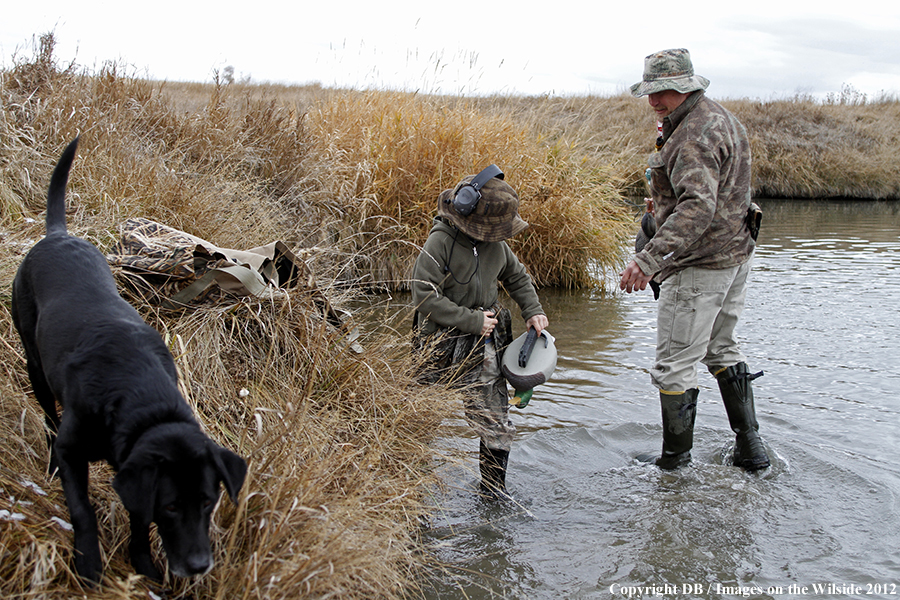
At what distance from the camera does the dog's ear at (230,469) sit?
212cm

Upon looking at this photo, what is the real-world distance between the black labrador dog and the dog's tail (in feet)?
0.98

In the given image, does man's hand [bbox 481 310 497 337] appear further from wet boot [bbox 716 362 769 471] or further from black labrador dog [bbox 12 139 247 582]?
black labrador dog [bbox 12 139 247 582]

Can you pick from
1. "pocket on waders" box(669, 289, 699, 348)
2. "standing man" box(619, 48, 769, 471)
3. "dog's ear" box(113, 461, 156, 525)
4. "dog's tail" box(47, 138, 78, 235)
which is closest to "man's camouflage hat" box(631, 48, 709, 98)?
"standing man" box(619, 48, 769, 471)

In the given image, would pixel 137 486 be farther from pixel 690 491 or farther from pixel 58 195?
pixel 690 491

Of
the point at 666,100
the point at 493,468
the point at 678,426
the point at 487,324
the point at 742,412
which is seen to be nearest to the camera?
the point at 487,324

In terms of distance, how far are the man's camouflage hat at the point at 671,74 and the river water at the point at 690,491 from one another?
7.65ft

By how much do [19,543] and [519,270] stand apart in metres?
2.87

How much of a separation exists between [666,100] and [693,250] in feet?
2.99

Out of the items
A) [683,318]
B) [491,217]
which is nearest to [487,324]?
[491,217]

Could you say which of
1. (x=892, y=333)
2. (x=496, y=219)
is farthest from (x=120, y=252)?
(x=892, y=333)

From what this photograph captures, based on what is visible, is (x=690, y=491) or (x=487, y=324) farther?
(x=690, y=491)

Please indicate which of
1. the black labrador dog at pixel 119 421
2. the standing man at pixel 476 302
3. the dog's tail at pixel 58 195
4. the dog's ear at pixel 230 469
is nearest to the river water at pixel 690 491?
the standing man at pixel 476 302

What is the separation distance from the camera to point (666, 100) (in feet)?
13.9

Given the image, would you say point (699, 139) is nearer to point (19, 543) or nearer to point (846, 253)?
point (19, 543)
